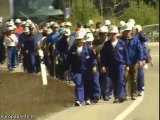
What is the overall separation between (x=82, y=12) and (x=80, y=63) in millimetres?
22134

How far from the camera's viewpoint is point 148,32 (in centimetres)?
3003

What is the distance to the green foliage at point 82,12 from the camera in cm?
3628

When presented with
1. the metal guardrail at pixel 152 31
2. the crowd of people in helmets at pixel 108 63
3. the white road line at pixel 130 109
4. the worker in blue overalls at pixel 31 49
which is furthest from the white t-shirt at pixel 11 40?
the white road line at pixel 130 109

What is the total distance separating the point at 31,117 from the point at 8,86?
15.9 ft

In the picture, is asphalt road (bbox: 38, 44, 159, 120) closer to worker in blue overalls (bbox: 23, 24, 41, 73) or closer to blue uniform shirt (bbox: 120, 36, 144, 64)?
blue uniform shirt (bbox: 120, 36, 144, 64)

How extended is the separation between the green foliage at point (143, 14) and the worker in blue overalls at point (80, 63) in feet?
69.9

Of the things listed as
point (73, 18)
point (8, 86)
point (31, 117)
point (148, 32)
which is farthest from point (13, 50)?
point (73, 18)

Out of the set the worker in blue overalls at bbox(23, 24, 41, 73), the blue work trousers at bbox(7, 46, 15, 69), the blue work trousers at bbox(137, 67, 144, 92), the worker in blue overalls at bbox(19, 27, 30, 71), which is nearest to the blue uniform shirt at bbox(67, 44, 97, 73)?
the blue work trousers at bbox(137, 67, 144, 92)

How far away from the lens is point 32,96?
1597 centimetres

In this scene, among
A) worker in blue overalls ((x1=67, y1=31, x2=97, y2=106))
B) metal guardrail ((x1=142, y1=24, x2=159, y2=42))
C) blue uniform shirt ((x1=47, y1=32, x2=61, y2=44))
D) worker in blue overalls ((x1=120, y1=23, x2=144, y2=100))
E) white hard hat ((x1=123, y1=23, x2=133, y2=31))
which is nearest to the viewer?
worker in blue overalls ((x1=67, y1=31, x2=97, y2=106))

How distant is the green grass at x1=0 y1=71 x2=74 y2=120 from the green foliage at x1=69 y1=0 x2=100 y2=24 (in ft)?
53.6

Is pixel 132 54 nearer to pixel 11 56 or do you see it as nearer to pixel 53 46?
pixel 53 46

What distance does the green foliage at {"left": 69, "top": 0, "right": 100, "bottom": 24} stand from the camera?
119ft

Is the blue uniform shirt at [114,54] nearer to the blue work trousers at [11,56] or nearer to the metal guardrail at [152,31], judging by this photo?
the blue work trousers at [11,56]
